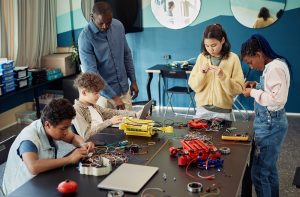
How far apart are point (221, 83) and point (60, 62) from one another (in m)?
3.44

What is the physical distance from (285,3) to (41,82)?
337cm

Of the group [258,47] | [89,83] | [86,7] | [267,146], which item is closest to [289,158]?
[267,146]

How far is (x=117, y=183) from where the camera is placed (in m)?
1.78

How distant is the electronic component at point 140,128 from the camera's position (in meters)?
2.41

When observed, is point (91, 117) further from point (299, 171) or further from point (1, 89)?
point (1, 89)

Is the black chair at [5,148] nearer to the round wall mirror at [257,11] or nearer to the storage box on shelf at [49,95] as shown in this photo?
the storage box on shelf at [49,95]

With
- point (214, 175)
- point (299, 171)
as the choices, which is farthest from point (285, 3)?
point (214, 175)

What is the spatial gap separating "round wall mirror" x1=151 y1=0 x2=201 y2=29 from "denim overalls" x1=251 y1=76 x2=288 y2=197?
323 centimetres

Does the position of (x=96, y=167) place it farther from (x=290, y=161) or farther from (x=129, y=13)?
(x=129, y=13)

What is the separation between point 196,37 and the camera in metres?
5.65

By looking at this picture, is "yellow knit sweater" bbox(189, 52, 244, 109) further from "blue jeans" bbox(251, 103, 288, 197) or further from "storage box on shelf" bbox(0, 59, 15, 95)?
"storage box on shelf" bbox(0, 59, 15, 95)

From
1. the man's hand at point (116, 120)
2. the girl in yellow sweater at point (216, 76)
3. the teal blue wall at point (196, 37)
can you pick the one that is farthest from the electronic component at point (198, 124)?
the teal blue wall at point (196, 37)

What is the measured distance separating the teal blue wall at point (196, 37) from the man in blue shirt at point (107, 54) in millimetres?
2350

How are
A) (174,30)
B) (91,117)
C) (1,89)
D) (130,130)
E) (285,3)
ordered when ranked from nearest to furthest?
(130,130), (91,117), (1,89), (285,3), (174,30)
